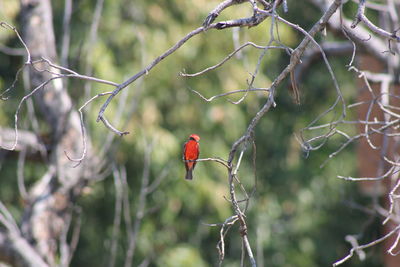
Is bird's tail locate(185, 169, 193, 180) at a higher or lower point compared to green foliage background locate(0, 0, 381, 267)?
lower

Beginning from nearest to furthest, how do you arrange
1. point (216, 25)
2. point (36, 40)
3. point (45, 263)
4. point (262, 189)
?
point (216, 25)
point (45, 263)
point (36, 40)
point (262, 189)

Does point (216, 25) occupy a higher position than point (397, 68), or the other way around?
point (397, 68)

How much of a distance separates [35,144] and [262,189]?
803cm

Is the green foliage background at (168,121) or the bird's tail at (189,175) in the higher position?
the green foliage background at (168,121)

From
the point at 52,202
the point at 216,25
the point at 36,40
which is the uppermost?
the point at 36,40

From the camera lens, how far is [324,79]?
13.7 metres

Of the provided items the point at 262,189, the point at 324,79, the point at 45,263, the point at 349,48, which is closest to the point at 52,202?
the point at 45,263

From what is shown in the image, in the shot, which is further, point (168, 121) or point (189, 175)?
point (168, 121)

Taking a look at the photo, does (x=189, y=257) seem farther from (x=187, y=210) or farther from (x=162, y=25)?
(x=162, y=25)

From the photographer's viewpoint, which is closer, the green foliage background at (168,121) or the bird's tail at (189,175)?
the bird's tail at (189,175)

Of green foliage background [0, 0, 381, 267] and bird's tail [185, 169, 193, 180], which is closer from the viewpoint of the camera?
bird's tail [185, 169, 193, 180]

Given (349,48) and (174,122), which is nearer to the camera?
(349,48)

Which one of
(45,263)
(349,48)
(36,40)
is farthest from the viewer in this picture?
(349,48)

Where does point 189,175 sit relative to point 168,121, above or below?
below
